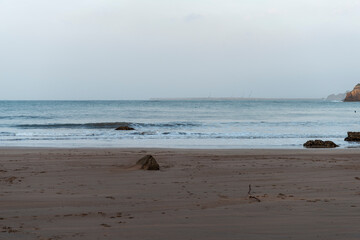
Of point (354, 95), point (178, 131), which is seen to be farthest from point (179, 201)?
point (354, 95)

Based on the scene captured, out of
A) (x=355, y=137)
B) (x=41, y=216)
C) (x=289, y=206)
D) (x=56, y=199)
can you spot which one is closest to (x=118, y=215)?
(x=41, y=216)

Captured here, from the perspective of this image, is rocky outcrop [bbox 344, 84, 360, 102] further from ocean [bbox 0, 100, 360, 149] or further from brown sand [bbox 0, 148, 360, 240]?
brown sand [bbox 0, 148, 360, 240]

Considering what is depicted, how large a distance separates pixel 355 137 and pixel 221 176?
39.8ft

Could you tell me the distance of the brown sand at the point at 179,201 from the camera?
436cm

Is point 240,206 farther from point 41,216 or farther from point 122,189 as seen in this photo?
point 41,216

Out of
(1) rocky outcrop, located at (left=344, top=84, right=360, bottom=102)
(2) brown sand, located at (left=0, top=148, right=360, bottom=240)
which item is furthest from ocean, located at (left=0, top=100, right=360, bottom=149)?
(1) rocky outcrop, located at (left=344, top=84, right=360, bottom=102)

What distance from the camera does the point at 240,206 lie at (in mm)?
5453

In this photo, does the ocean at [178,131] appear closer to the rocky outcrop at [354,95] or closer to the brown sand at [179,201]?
the brown sand at [179,201]

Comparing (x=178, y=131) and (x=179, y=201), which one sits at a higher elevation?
(x=179, y=201)

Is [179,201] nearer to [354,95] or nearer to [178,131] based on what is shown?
[178,131]

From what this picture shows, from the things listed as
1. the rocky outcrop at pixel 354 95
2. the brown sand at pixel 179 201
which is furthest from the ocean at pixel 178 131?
the rocky outcrop at pixel 354 95

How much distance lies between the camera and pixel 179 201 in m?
5.75

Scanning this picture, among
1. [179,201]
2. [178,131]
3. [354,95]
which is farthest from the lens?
[354,95]

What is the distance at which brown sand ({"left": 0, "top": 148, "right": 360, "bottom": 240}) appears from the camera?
14.3 ft
